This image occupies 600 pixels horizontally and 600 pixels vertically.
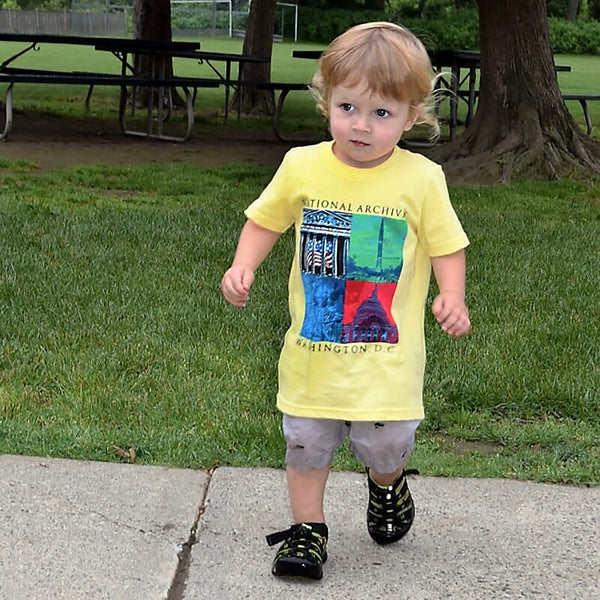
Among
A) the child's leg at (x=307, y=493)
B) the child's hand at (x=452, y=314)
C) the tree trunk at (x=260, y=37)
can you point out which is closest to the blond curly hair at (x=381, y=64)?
the child's hand at (x=452, y=314)

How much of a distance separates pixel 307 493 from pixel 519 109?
6663 millimetres

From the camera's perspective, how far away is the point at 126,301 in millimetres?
4812

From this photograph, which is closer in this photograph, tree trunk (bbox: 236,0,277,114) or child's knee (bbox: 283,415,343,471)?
child's knee (bbox: 283,415,343,471)

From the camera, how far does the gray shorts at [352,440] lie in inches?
98.8

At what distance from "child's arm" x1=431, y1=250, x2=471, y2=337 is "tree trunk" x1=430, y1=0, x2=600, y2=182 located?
612 cm

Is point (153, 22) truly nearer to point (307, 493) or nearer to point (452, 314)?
point (307, 493)

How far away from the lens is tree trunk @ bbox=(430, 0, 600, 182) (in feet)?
28.1

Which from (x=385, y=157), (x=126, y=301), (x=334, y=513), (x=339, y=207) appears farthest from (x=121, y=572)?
(x=126, y=301)

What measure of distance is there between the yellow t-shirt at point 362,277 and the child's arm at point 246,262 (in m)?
0.13

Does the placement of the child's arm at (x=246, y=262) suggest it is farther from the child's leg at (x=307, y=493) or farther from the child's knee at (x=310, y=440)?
the child's leg at (x=307, y=493)

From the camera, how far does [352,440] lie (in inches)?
100

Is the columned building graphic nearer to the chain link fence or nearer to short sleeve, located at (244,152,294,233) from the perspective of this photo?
short sleeve, located at (244,152,294,233)

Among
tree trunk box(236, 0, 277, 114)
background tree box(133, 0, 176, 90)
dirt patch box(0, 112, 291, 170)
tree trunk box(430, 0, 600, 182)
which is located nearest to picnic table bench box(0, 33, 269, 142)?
dirt patch box(0, 112, 291, 170)

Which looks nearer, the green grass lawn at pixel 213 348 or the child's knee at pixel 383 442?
the child's knee at pixel 383 442
